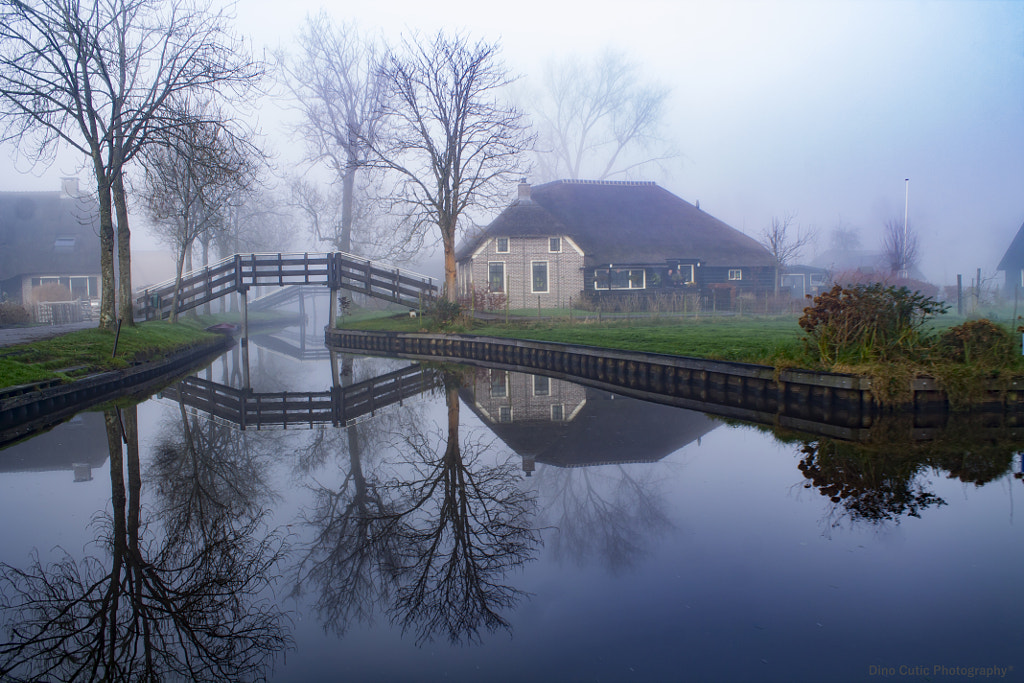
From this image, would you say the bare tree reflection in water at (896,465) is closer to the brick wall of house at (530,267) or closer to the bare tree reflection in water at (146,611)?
the bare tree reflection in water at (146,611)

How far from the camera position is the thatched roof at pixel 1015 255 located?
46469mm

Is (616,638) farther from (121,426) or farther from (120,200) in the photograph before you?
(120,200)

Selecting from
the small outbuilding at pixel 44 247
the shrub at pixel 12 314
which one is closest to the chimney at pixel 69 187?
the small outbuilding at pixel 44 247

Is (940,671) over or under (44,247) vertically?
under

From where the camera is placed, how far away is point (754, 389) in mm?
12070

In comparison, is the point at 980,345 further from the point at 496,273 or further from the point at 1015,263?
the point at 1015,263

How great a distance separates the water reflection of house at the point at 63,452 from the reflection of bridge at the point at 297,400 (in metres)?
2.06

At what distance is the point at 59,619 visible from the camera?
4191 mm

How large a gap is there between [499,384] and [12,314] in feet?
79.4

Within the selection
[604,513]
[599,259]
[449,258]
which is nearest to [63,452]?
[604,513]

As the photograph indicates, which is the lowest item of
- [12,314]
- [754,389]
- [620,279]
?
[754,389]

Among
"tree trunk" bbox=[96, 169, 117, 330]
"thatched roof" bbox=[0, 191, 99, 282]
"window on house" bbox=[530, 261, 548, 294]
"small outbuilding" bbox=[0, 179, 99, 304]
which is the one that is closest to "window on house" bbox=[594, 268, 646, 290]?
"window on house" bbox=[530, 261, 548, 294]

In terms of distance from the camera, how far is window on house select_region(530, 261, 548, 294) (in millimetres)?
37812

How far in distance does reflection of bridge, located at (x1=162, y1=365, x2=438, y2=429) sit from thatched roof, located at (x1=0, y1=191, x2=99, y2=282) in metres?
36.8
